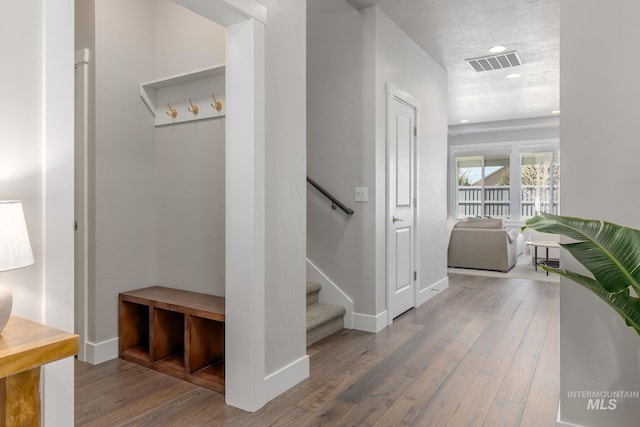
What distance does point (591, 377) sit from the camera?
178cm

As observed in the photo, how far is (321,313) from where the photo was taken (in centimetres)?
332

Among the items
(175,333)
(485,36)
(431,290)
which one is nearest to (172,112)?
(175,333)

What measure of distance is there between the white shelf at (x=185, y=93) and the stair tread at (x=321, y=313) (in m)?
1.61

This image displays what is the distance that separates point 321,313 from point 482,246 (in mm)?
3879

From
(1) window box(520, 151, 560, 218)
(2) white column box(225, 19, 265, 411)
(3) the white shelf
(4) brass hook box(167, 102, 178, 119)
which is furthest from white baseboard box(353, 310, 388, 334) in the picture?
(1) window box(520, 151, 560, 218)

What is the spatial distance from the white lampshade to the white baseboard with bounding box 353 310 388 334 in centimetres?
271

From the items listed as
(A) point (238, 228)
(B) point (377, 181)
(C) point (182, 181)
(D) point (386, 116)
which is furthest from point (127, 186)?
(D) point (386, 116)

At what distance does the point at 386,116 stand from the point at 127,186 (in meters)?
2.15

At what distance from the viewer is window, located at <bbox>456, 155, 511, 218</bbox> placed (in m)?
9.36

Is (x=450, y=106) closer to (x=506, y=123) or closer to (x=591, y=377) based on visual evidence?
(x=506, y=123)

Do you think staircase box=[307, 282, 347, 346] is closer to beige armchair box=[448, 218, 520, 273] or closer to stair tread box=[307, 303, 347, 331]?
stair tread box=[307, 303, 347, 331]

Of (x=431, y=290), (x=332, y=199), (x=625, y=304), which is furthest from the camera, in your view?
(x=431, y=290)

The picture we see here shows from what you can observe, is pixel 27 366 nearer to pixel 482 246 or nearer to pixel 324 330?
pixel 324 330

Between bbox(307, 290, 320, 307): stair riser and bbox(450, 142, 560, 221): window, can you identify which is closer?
bbox(307, 290, 320, 307): stair riser
